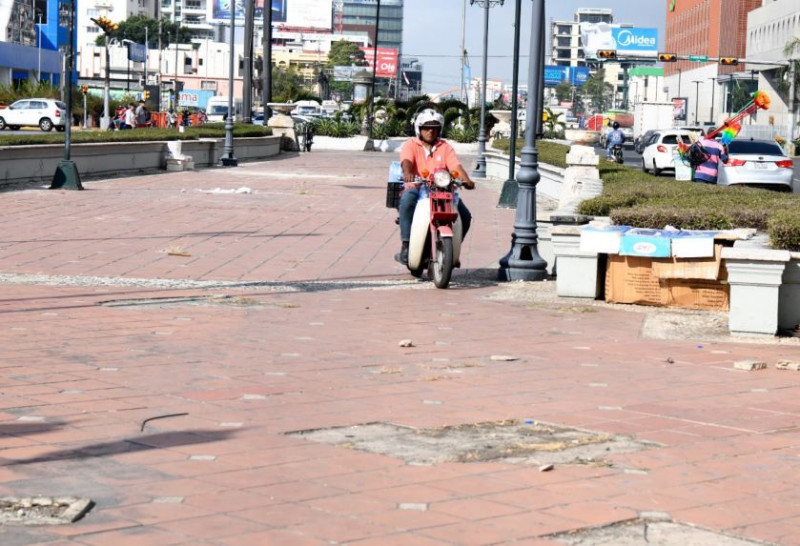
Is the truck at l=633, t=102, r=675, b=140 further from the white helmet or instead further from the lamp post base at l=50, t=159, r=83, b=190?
the white helmet

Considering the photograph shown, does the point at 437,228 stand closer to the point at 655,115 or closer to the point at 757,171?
the point at 757,171

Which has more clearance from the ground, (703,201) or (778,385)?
(703,201)

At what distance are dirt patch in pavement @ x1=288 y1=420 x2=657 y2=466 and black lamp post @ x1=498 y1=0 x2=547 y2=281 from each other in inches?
250

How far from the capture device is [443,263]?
12078mm

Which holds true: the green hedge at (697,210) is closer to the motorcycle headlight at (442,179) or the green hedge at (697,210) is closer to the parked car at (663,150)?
the motorcycle headlight at (442,179)

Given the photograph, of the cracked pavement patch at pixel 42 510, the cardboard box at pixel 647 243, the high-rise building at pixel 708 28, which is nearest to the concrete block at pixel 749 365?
the cardboard box at pixel 647 243

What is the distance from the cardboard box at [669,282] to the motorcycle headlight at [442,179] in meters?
1.67

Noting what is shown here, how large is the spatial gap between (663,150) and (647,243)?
27125 millimetres

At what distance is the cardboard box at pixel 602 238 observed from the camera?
1117 centimetres

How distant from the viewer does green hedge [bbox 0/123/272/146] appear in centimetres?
2624

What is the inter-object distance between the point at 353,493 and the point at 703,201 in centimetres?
827

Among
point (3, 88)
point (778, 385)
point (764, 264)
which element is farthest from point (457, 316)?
point (3, 88)

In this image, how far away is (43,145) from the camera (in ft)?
84.5

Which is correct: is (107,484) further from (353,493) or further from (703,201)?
(703,201)
